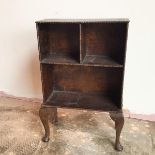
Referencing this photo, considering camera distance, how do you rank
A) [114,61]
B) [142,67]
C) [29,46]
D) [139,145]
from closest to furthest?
[114,61] < [139,145] < [142,67] < [29,46]

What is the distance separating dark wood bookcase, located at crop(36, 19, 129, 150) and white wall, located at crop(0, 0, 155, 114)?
28cm

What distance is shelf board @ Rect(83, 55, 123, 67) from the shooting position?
1787mm

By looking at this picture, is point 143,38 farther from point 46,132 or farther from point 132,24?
point 46,132

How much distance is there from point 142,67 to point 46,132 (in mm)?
1176

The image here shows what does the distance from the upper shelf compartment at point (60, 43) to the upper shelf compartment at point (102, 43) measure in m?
0.08

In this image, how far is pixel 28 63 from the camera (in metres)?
2.61

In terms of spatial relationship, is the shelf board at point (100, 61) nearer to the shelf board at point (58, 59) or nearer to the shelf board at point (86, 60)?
the shelf board at point (86, 60)

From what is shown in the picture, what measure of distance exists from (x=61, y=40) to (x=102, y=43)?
1.28 feet

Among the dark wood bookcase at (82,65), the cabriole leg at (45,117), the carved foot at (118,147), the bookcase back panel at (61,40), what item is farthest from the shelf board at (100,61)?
the carved foot at (118,147)

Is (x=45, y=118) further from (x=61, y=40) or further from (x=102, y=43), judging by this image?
(x=102, y=43)

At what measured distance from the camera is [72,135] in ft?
7.15

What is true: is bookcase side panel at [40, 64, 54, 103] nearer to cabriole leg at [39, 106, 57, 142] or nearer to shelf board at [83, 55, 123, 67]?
cabriole leg at [39, 106, 57, 142]

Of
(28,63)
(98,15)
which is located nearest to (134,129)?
(98,15)

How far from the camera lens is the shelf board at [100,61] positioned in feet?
5.86
